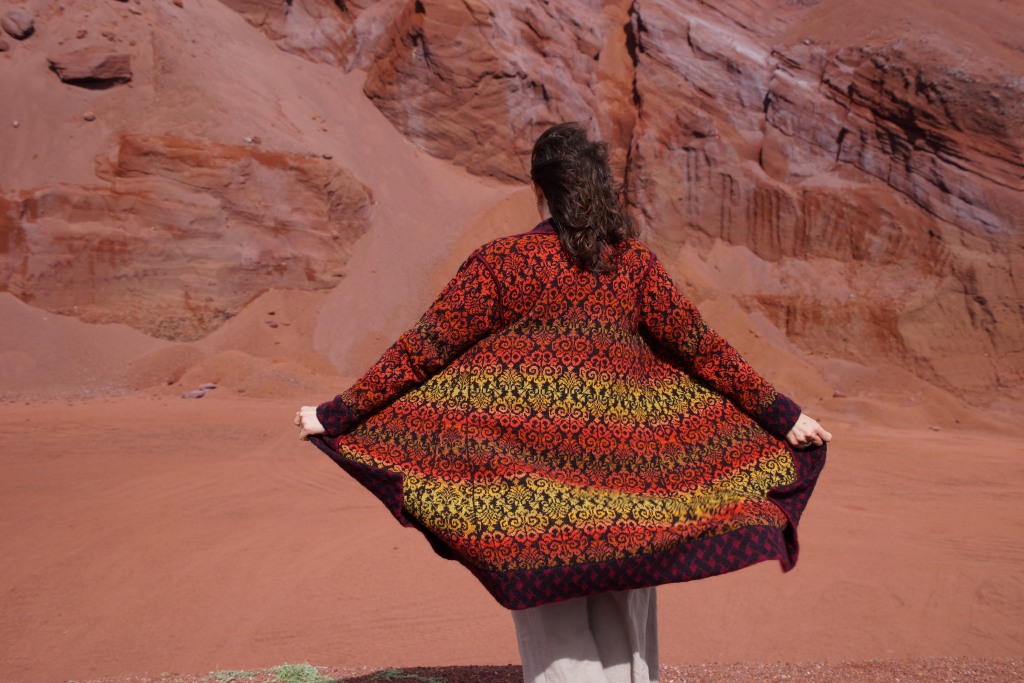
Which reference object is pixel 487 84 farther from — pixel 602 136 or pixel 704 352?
pixel 704 352

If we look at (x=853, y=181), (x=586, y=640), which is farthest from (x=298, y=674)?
(x=853, y=181)

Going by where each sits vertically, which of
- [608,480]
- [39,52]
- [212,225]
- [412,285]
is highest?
[608,480]

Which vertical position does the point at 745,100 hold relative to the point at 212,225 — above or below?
above

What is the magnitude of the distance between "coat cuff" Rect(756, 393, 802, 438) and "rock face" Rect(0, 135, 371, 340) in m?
11.5

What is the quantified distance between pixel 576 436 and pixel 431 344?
0.51 meters

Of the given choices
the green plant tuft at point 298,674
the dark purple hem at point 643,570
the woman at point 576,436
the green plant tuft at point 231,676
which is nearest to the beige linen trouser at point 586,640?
the woman at point 576,436

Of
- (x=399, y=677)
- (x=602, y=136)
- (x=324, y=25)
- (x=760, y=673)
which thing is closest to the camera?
(x=399, y=677)

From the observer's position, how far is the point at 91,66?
47.3ft

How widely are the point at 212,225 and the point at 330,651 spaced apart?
9.31m

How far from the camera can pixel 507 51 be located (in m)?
17.7

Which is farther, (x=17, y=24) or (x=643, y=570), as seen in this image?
(x=17, y=24)

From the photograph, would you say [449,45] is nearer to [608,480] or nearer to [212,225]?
[212,225]

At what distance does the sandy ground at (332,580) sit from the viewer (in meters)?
5.53

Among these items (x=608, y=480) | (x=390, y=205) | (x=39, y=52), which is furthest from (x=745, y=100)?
(x=608, y=480)
